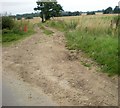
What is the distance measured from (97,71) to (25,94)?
2.31m

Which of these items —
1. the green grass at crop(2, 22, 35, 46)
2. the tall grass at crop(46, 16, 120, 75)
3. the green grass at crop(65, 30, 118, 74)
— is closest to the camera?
the green grass at crop(65, 30, 118, 74)

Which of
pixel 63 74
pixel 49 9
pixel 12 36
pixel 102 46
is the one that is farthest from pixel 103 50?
pixel 49 9

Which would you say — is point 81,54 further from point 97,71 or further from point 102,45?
point 97,71

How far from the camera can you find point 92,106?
568 cm

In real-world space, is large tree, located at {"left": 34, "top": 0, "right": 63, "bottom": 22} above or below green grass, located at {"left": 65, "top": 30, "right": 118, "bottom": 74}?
above

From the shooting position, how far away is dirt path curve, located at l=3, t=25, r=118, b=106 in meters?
6.06

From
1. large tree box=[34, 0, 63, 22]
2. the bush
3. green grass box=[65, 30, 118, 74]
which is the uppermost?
large tree box=[34, 0, 63, 22]

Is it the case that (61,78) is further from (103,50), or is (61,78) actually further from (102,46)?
(102,46)

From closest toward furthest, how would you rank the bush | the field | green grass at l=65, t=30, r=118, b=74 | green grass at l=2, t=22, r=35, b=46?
1. the field
2. green grass at l=65, t=30, r=118, b=74
3. green grass at l=2, t=22, r=35, b=46
4. the bush

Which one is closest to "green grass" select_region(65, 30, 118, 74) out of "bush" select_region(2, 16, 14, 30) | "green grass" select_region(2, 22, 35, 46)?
"green grass" select_region(2, 22, 35, 46)

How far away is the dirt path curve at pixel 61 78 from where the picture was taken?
606 cm

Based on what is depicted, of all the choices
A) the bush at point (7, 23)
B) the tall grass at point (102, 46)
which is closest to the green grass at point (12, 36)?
the bush at point (7, 23)

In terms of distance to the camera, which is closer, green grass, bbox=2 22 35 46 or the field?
the field

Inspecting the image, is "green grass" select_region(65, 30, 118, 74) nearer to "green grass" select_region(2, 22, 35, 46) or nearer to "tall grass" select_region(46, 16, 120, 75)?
"tall grass" select_region(46, 16, 120, 75)
